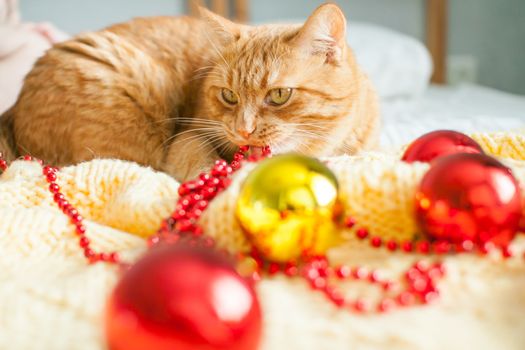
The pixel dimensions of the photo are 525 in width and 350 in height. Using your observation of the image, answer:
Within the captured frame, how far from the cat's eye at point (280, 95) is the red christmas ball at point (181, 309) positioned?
29.6 inches

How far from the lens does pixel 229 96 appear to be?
1235 millimetres

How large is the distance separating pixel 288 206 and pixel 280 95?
23.3 inches

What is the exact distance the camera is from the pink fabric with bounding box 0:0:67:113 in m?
1.64

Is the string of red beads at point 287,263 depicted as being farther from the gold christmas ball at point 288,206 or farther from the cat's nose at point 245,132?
the cat's nose at point 245,132

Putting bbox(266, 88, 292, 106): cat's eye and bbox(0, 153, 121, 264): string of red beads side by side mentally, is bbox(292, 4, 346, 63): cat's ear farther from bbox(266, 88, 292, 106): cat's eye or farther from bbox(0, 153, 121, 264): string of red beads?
bbox(0, 153, 121, 264): string of red beads

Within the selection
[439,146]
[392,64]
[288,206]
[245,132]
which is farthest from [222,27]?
[392,64]

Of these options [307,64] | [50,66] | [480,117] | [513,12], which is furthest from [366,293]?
[513,12]

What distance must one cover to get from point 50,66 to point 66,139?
0.70 feet

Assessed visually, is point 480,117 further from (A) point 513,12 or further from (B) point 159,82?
(A) point 513,12

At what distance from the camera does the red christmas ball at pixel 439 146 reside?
2.71ft

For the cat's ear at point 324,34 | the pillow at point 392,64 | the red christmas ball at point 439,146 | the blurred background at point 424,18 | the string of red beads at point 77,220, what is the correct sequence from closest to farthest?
the string of red beads at point 77,220, the red christmas ball at point 439,146, the cat's ear at point 324,34, the pillow at point 392,64, the blurred background at point 424,18

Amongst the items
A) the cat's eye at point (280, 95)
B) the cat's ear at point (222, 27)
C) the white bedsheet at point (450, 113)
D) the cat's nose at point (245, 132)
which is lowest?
the white bedsheet at point (450, 113)

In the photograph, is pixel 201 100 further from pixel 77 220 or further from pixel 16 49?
pixel 16 49

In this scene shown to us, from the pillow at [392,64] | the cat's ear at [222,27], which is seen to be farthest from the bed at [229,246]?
the pillow at [392,64]
